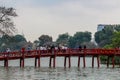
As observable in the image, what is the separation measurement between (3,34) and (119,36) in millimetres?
64976

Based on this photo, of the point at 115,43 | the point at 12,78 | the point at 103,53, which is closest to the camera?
the point at 12,78

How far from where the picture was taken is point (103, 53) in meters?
94.1

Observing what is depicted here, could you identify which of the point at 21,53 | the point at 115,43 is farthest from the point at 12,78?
the point at 115,43

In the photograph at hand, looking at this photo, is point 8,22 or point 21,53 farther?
point 21,53

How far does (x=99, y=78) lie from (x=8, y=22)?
2060cm

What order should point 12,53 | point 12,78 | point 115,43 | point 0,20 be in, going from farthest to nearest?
point 115,43, point 12,53, point 0,20, point 12,78

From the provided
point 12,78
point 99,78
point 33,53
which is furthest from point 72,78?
point 33,53

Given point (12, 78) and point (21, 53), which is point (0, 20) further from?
point (12, 78)

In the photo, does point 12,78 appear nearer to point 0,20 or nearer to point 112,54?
point 0,20

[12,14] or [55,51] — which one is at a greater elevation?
[12,14]

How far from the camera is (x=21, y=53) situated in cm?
8494

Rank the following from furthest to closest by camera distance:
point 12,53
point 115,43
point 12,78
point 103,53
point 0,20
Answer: point 115,43 < point 103,53 < point 12,53 < point 0,20 < point 12,78

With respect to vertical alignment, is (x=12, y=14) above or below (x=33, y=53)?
above

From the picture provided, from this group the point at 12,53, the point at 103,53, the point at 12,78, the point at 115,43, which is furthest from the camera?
the point at 115,43
